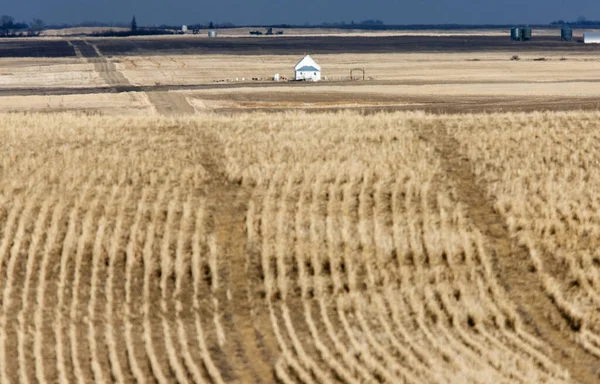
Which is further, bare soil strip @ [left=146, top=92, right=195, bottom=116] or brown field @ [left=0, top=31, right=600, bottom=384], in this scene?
bare soil strip @ [left=146, top=92, right=195, bottom=116]

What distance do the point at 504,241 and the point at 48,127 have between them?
40.8ft

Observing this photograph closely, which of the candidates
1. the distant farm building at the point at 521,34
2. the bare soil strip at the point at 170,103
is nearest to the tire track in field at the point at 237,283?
the bare soil strip at the point at 170,103

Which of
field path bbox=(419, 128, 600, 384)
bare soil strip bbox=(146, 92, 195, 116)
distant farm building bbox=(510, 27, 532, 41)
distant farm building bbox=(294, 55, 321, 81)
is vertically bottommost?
field path bbox=(419, 128, 600, 384)

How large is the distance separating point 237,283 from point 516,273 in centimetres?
457

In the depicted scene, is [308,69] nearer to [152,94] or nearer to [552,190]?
[152,94]

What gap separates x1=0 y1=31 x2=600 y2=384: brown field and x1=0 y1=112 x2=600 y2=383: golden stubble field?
0.15ft

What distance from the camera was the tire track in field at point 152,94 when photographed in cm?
4087

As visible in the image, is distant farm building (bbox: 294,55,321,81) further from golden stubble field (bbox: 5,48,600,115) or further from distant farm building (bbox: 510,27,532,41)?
distant farm building (bbox: 510,27,532,41)

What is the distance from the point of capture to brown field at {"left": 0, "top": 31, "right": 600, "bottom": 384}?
1388 cm

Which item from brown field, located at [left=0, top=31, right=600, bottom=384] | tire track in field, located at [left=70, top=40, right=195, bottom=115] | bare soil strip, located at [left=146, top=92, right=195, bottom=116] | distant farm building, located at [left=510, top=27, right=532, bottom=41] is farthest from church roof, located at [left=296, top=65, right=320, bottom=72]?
distant farm building, located at [left=510, top=27, right=532, bottom=41]

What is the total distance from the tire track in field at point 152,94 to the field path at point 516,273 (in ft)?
59.2

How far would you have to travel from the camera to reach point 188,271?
1719 cm

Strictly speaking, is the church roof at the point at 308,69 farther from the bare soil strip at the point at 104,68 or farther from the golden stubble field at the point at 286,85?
the bare soil strip at the point at 104,68

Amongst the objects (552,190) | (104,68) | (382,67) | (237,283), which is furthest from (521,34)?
(237,283)
